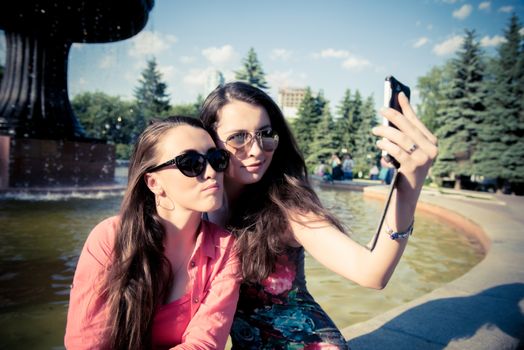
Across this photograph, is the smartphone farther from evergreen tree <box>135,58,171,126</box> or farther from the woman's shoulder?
evergreen tree <box>135,58,171,126</box>

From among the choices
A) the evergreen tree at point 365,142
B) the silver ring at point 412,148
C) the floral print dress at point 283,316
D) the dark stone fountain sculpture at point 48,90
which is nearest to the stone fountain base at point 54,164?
the dark stone fountain sculpture at point 48,90

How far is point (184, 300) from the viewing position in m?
1.66

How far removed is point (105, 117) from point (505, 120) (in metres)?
52.4

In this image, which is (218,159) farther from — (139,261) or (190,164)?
(139,261)

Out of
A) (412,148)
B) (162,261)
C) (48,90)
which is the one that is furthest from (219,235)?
(48,90)

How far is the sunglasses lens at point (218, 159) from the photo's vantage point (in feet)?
5.85

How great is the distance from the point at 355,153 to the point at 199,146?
3799 centimetres

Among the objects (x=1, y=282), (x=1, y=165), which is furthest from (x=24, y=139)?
(x=1, y=282)

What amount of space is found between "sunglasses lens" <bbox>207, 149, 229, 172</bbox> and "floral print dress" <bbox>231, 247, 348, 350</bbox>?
60 cm

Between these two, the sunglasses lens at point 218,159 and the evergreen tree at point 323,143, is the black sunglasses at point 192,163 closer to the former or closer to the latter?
the sunglasses lens at point 218,159

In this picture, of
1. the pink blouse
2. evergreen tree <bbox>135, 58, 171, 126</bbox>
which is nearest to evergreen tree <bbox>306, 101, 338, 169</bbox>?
evergreen tree <bbox>135, 58, 171, 126</bbox>

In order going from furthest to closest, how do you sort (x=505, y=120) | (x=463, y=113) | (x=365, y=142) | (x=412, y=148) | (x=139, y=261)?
(x=365, y=142)
(x=463, y=113)
(x=505, y=120)
(x=139, y=261)
(x=412, y=148)

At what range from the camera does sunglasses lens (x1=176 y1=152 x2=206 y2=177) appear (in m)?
1.72

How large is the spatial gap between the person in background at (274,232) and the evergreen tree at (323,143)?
3296 cm
